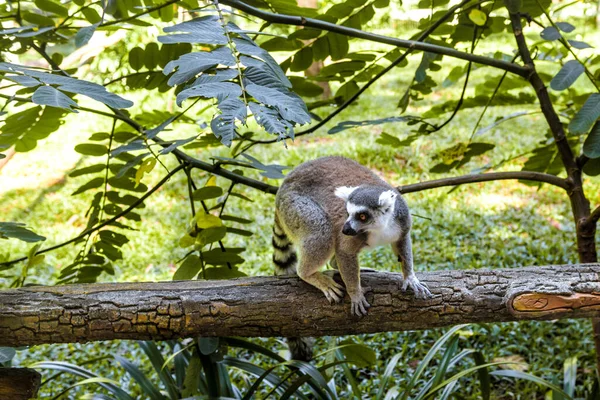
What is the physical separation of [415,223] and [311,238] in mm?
3361

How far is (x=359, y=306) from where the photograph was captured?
2.26 m

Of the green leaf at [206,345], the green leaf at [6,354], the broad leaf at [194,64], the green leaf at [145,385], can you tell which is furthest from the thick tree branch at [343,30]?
the green leaf at [145,385]

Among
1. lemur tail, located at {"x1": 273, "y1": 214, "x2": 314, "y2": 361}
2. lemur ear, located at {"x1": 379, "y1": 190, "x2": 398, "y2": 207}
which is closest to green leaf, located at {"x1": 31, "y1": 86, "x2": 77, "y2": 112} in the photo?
lemur ear, located at {"x1": 379, "y1": 190, "x2": 398, "y2": 207}

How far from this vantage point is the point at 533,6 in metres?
2.75

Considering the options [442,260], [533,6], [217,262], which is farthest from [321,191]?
[442,260]

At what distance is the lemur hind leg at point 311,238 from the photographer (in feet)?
7.84

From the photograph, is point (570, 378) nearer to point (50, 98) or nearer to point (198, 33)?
point (198, 33)

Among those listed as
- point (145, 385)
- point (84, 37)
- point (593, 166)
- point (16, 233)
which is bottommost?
point (145, 385)

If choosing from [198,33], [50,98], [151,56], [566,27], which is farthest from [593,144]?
[50,98]

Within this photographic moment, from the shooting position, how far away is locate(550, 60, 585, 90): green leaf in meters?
2.45

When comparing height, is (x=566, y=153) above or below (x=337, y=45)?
below

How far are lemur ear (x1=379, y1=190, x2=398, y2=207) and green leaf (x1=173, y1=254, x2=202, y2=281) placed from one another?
2.86ft

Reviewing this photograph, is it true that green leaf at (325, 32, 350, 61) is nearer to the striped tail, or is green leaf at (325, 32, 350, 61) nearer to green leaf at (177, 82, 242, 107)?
the striped tail

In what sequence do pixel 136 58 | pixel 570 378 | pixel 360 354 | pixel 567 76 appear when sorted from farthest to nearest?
pixel 570 378 < pixel 360 354 < pixel 136 58 < pixel 567 76
